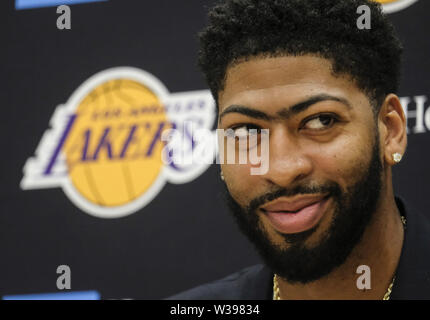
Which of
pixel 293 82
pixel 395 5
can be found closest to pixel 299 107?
pixel 293 82

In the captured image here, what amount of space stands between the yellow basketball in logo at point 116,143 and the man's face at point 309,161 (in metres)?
0.84

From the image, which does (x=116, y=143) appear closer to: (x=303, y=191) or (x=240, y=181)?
(x=240, y=181)

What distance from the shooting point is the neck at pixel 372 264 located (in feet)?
3.99

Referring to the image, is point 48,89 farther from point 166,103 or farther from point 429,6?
point 429,6

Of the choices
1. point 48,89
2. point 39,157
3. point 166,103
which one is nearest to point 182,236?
point 166,103

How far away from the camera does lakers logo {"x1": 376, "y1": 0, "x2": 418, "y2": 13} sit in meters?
1.78

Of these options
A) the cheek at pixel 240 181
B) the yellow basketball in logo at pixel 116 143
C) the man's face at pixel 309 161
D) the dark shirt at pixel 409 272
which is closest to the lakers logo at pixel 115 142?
the yellow basketball in logo at pixel 116 143

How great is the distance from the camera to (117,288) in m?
1.96

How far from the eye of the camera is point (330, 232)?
3.78 ft

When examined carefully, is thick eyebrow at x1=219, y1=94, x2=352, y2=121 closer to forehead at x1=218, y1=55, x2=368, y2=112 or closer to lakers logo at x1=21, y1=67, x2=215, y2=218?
forehead at x1=218, y1=55, x2=368, y2=112

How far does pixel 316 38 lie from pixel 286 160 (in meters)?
0.23

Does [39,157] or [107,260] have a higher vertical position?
[39,157]

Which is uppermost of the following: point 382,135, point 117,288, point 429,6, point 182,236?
point 429,6
